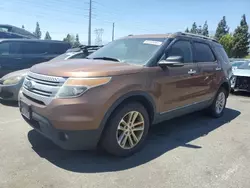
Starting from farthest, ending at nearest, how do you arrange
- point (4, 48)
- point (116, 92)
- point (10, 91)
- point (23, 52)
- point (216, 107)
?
point (23, 52) → point (4, 48) → point (10, 91) → point (216, 107) → point (116, 92)

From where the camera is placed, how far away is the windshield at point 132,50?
4.02 metres

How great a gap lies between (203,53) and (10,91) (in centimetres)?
456

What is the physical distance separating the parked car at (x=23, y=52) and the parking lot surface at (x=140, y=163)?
386 cm

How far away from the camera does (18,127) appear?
466cm

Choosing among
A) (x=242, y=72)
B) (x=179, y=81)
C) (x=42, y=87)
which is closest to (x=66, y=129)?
(x=42, y=87)

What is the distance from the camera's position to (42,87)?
3262 mm

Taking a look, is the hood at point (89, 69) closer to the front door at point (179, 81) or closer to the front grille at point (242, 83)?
the front door at point (179, 81)

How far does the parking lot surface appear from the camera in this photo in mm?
2949

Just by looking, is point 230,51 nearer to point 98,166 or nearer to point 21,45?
point 21,45

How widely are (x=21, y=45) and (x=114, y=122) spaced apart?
6.59 metres

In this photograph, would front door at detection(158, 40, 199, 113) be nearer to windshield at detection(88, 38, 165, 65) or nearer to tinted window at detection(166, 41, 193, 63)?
tinted window at detection(166, 41, 193, 63)

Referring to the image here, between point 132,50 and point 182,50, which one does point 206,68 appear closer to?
point 182,50

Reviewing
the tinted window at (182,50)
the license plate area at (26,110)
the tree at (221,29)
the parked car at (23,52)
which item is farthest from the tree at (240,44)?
the license plate area at (26,110)

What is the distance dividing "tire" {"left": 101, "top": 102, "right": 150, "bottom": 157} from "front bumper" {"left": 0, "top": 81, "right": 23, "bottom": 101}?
372 centimetres
